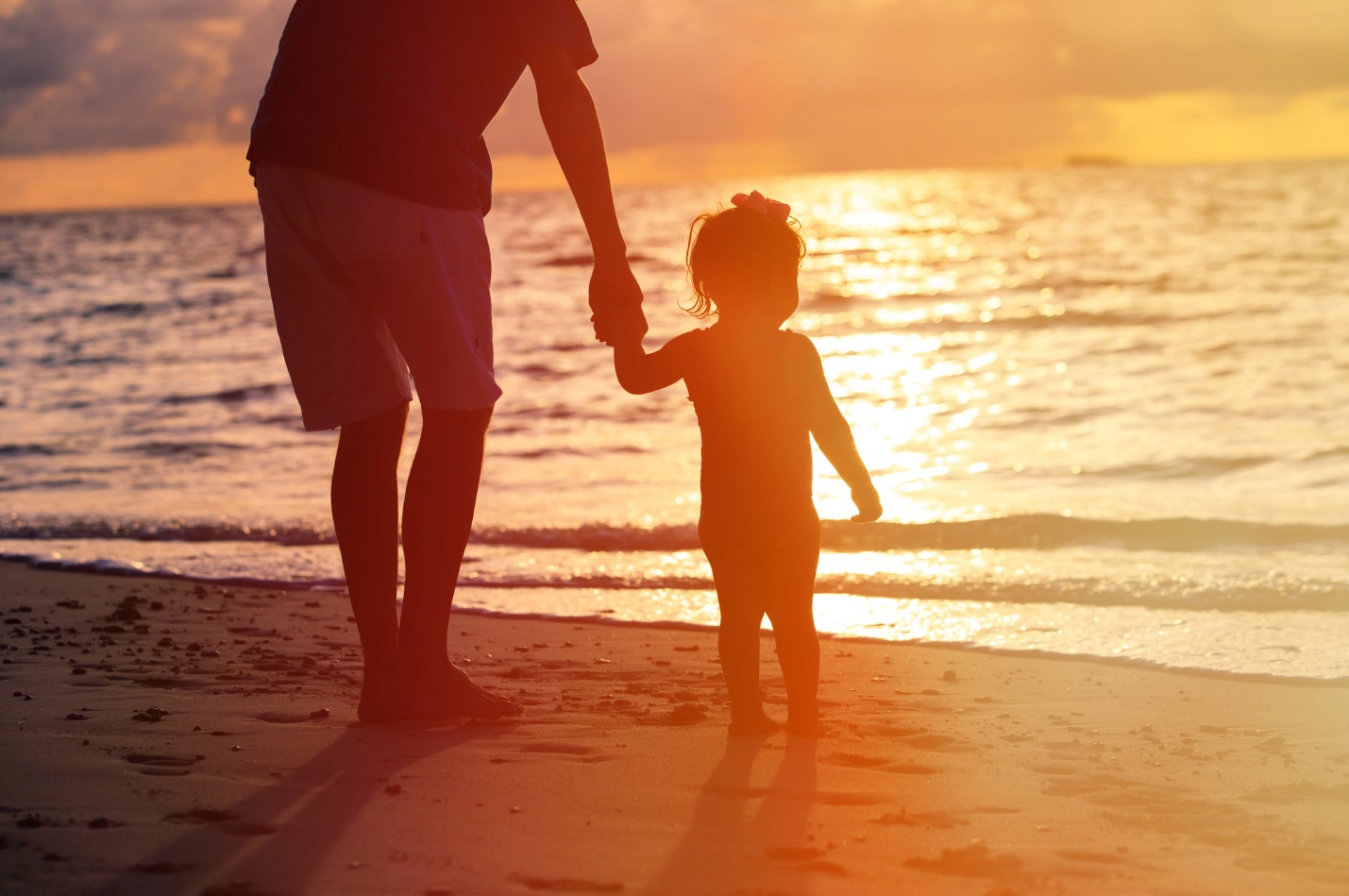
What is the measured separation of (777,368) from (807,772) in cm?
96

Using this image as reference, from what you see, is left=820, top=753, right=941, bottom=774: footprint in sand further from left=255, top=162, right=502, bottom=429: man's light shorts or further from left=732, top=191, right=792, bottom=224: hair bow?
left=732, top=191, right=792, bottom=224: hair bow

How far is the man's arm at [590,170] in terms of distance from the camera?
9.44 feet

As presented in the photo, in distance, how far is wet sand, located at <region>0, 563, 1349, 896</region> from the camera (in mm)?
2131

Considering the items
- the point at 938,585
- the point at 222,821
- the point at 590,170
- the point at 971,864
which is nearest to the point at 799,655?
the point at 971,864

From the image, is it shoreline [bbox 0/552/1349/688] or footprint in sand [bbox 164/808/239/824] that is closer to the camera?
footprint in sand [bbox 164/808/239/824]

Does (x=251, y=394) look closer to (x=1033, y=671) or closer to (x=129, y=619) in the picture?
(x=129, y=619)

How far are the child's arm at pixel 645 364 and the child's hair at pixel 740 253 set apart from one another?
11 centimetres

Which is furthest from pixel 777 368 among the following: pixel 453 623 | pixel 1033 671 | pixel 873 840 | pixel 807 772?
pixel 453 623

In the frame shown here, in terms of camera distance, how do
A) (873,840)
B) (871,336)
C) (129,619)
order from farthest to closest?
(871,336), (129,619), (873,840)

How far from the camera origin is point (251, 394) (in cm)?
1334

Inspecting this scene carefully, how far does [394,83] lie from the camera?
2773 mm

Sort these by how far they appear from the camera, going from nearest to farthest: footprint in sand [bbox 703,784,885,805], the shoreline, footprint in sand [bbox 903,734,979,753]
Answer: footprint in sand [bbox 703,784,885,805] < footprint in sand [bbox 903,734,979,753] < the shoreline

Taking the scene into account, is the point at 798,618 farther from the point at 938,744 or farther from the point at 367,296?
the point at 367,296

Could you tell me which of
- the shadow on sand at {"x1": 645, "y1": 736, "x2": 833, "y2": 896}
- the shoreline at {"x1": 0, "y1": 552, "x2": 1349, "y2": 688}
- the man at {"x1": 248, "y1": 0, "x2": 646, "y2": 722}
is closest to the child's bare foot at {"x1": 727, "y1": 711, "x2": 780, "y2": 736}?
the shadow on sand at {"x1": 645, "y1": 736, "x2": 833, "y2": 896}
